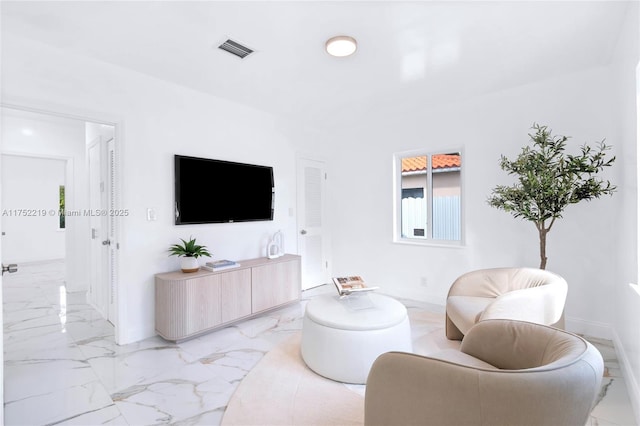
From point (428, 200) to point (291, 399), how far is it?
3029 millimetres

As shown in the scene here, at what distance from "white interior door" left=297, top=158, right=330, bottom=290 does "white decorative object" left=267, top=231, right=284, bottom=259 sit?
20.7 inches

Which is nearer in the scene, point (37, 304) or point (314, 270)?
point (37, 304)

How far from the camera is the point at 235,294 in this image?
3.24 m

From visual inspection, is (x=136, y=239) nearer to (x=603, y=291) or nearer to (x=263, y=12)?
(x=263, y=12)

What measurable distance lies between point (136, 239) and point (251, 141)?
1.74 metres

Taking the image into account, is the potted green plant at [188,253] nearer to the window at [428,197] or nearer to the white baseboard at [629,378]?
the window at [428,197]

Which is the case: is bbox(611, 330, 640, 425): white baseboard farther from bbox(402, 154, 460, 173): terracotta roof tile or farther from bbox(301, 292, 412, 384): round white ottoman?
bbox(402, 154, 460, 173): terracotta roof tile

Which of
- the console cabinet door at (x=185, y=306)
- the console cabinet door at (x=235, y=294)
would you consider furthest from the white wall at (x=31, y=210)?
the console cabinet door at (x=235, y=294)

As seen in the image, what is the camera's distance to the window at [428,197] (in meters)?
3.97

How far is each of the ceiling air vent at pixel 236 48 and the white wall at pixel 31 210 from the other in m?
5.94

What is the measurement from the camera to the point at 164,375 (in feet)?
7.58

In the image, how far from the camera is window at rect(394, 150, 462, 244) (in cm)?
397

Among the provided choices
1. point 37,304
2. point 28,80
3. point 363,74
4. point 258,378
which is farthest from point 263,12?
point 37,304

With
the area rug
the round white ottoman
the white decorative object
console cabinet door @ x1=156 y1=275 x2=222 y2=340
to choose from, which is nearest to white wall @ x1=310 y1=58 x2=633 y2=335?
the white decorative object
